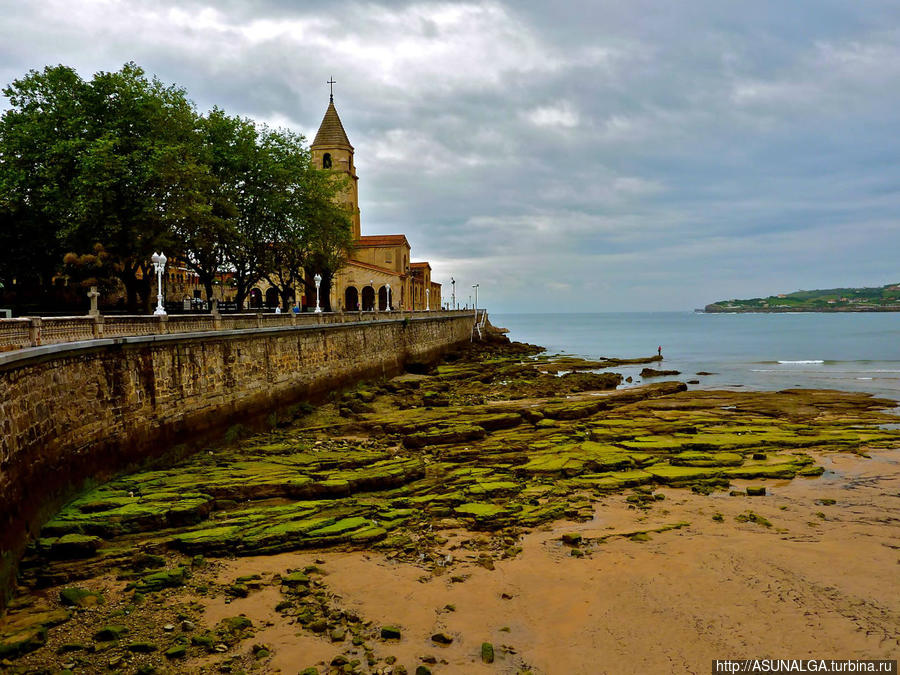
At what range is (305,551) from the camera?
11.7 m

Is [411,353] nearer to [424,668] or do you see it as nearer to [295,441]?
[295,441]

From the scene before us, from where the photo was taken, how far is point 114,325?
1605 cm

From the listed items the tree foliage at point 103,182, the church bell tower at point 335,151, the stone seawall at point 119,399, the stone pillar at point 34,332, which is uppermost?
the church bell tower at point 335,151

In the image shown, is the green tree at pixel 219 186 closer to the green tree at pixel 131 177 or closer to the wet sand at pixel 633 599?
the green tree at pixel 131 177

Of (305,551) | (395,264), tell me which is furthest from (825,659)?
(395,264)

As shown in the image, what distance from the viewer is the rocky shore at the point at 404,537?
848 centimetres

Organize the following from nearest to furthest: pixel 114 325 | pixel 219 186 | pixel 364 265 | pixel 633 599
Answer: pixel 633 599, pixel 114 325, pixel 219 186, pixel 364 265

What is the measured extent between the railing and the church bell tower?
51.3 meters

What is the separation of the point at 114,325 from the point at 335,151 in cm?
6424

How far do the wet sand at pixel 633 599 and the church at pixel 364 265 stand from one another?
53919 millimetres

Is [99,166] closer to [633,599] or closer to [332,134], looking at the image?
[633,599]

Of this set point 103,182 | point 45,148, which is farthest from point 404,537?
point 45,148

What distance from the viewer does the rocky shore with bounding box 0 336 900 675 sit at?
334 inches

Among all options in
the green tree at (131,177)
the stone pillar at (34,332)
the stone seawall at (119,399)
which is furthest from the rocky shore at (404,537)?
the green tree at (131,177)
